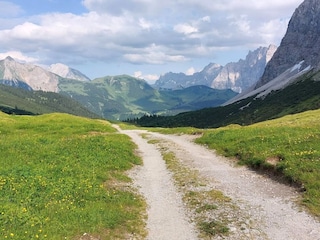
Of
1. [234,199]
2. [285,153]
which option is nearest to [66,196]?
[234,199]

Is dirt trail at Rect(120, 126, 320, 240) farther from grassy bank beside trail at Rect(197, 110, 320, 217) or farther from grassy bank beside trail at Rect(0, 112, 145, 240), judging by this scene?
grassy bank beside trail at Rect(0, 112, 145, 240)

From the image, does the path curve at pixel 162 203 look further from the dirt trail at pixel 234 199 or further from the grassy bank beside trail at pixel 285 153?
the grassy bank beside trail at pixel 285 153

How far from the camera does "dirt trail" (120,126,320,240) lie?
15078mm

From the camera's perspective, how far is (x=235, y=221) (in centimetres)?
1617

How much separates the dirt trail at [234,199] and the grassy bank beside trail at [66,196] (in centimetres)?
126

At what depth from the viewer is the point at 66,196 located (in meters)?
18.4

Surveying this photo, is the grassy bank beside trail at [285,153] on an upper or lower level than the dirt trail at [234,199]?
upper

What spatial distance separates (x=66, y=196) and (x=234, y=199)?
31.9ft

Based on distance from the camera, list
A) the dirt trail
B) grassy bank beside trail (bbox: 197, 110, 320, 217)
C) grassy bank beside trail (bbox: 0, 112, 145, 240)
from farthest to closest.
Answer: grassy bank beside trail (bbox: 197, 110, 320, 217) < the dirt trail < grassy bank beside trail (bbox: 0, 112, 145, 240)

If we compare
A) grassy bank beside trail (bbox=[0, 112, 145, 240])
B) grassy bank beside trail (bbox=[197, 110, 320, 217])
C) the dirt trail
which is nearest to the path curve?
the dirt trail

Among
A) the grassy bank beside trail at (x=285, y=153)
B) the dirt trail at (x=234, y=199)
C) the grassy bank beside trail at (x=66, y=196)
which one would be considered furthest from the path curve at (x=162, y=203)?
the grassy bank beside trail at (x=285, y=153)

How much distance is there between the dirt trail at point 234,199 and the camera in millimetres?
15078

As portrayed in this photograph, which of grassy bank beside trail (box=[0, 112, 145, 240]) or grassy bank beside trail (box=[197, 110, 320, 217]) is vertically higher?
grassy bank beside trail (box=[197, 110, 320, 217])

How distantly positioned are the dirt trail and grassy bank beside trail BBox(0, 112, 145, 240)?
1.26m
